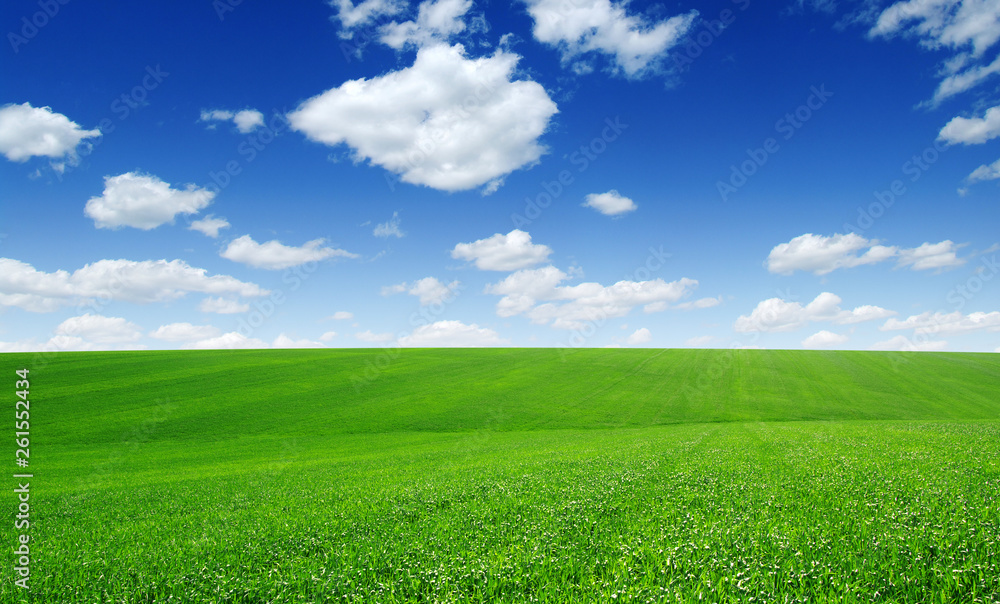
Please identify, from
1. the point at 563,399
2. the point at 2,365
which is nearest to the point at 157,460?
the point at 563,399

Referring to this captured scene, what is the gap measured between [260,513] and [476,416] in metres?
38.7

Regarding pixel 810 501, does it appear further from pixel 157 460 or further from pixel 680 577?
pixel 157 460

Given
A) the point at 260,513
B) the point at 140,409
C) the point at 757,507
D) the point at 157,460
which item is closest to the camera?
the point at 757,507

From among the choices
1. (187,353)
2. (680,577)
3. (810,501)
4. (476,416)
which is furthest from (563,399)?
(187,353)

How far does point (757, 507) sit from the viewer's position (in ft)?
32.0

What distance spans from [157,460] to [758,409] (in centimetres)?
5808

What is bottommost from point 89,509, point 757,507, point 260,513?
point 89,509

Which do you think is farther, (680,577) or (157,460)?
(157,460)

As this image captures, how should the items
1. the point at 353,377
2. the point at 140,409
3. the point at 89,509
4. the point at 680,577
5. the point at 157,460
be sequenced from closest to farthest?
the point at 680,577
the point at 89,509
the point at 157,460
the point at 140,409
the point at 353,377

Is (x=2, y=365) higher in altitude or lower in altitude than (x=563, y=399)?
higher

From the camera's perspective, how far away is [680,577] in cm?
633

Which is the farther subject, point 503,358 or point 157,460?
point 503,358

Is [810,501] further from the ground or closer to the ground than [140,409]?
further from the ground

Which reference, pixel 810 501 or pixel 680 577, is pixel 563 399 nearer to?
pixel 810 501
